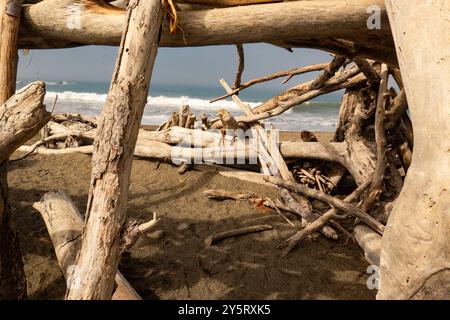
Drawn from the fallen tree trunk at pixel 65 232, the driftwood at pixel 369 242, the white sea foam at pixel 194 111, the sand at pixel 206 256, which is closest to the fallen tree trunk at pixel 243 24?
the fallen tree trunk at pixel 65 232

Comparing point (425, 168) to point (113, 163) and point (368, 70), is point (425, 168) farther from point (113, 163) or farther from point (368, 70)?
point (368, 70)

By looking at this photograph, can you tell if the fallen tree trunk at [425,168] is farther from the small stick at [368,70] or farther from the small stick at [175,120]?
the small stick at [175,120]

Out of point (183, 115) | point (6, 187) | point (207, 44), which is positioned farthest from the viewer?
point (183, 115)

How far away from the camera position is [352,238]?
429 cm

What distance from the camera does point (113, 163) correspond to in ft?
6.64

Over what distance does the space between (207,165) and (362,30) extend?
4571 millimetres

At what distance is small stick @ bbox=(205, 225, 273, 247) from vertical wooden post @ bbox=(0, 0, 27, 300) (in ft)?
6.72

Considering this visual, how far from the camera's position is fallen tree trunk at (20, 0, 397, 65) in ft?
7.41

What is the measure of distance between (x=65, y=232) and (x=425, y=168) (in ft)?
10.5

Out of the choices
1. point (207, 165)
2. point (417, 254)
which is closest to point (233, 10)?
point (417, 254)

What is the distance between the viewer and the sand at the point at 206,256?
344cm

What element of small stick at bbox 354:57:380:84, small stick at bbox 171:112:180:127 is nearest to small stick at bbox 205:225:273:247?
small stick at bbox 354:57:380:84

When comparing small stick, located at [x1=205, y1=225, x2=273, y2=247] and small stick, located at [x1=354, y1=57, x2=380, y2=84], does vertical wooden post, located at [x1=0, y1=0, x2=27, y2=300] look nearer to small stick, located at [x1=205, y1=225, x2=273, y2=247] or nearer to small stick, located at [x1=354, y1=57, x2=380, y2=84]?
small stick, located at [x1=205, y1=225, x2=273, y2=247]

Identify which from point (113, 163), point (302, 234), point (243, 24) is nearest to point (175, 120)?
point (302, 234)
